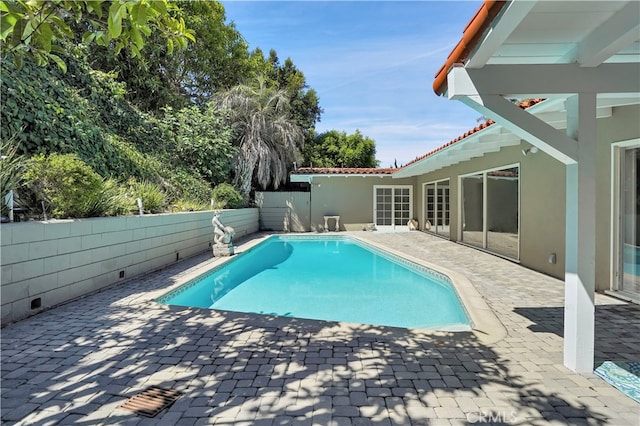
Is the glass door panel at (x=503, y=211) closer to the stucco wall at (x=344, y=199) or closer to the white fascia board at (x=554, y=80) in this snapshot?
the white fascia board at (x=554, y=80)

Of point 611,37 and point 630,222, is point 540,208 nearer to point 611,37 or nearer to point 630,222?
point 630,222

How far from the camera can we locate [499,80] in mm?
2994

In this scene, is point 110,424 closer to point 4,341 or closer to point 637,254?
point 4,341

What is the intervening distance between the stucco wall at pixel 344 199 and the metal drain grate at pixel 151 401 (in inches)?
592

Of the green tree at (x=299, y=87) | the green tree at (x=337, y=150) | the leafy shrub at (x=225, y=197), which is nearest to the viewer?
the leafy shrub at (x=225, y=197)

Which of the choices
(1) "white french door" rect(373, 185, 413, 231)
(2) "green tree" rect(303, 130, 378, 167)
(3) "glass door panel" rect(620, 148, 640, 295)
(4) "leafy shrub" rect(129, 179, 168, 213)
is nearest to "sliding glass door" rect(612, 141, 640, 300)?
(3) "glass door panel" rect(620, 148, 640, 295)

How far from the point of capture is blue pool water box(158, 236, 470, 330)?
5.64m

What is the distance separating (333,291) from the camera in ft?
24.3

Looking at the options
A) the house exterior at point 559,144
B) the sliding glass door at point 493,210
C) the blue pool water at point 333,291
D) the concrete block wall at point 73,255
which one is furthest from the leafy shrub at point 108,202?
the sliding glass door at point 493,210

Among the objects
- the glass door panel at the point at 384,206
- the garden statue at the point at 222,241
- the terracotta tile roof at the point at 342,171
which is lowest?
the garden statue at the point at 222,241

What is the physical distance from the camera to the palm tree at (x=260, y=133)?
1593 cm

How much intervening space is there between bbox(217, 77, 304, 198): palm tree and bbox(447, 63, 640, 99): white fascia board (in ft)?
45.0

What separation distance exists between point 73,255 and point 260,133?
11745 millimetres

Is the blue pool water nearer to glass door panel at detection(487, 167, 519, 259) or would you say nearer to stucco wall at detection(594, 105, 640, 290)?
stucco wall at detection(594, 105, 640, 290)
